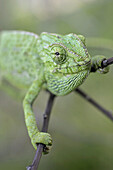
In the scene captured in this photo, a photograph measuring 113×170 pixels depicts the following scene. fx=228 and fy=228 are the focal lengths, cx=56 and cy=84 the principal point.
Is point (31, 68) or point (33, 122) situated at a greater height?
point (31, 68)

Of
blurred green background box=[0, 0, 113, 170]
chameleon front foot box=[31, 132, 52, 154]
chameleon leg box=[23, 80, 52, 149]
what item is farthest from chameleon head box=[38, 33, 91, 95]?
blurred green background box=[0, 0, 113, 170]

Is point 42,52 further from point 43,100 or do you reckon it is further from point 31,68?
point 43,100

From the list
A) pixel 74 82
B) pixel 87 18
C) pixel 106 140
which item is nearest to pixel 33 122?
pixel 74 82

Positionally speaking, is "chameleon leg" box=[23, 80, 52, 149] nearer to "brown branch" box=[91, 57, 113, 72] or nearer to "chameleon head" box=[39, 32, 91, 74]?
"chameleon head" box=[39, 32, 91, 74]

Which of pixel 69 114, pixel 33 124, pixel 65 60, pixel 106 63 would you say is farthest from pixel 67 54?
pixel 69 114

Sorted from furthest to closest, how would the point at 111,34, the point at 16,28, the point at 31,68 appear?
the point at 16,28, the point at 111,34, the point at 31,68

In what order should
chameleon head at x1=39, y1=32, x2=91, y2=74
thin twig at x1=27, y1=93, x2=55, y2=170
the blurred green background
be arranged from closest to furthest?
1. thin twig at x1=27, y1=93, x2=55, y2=170
2. chameleon head at x1=39, y1=32, x2=91, y2=74
3. the blurred green background

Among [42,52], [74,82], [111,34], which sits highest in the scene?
[111,34]

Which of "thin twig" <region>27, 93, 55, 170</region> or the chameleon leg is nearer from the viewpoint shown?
"thin twig" <region>27, 93, 55, 170</region>
